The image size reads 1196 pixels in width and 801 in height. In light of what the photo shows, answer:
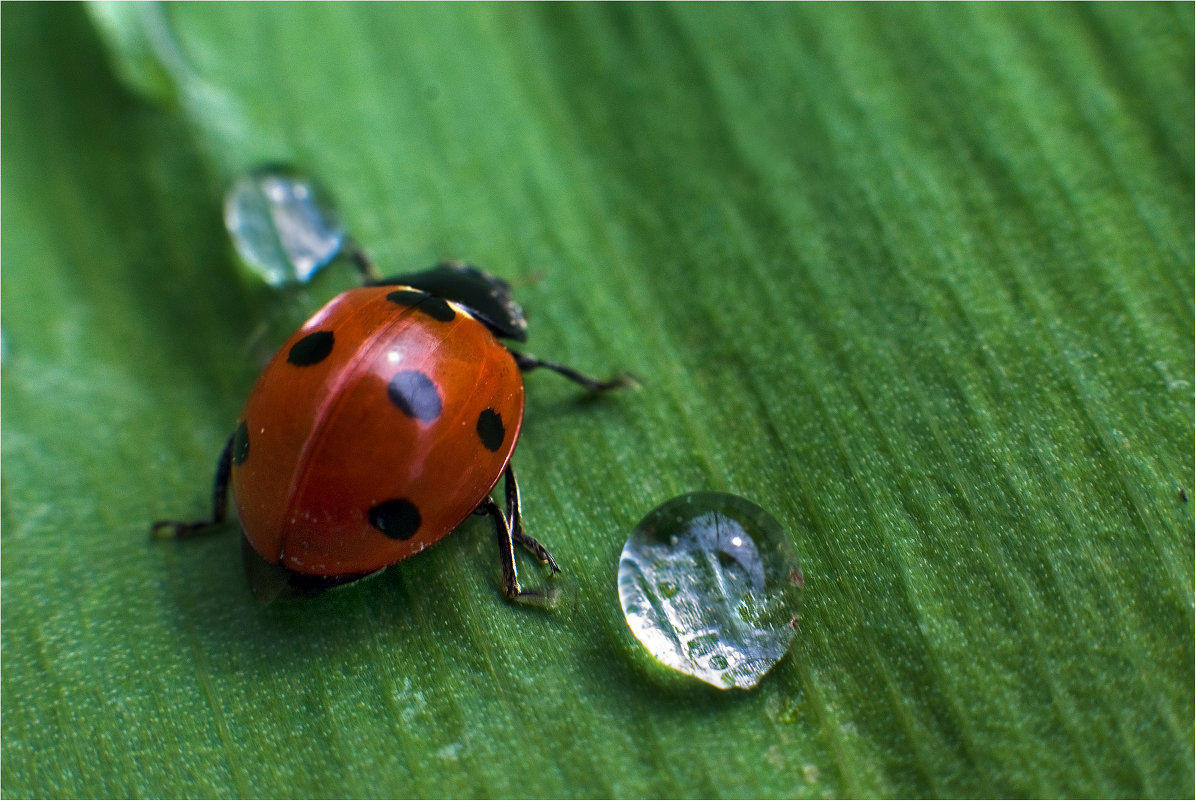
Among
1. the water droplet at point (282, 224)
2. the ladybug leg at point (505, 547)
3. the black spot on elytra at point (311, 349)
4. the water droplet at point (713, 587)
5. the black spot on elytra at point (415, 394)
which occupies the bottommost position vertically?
the water droplet at point (713, 587)

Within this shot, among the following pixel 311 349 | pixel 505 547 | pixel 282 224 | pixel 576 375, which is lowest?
pixel 505 547

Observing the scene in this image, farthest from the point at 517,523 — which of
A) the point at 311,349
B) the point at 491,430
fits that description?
the point at 311,349

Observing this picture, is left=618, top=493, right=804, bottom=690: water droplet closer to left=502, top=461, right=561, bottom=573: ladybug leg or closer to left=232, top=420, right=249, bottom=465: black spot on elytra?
left=502, top=461, right=561, bottom=573: ladybug leg

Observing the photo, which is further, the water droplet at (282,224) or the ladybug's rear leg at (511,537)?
the water droplet at (282,224)

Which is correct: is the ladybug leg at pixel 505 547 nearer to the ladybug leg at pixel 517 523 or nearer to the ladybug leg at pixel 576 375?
the ladybug leg at pixel 517 523

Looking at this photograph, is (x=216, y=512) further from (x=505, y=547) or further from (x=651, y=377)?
(x=651, y=377)

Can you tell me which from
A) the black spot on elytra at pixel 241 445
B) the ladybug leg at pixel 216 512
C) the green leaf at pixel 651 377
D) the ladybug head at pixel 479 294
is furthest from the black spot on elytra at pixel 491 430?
the ladybug leg at pixel 216 512
